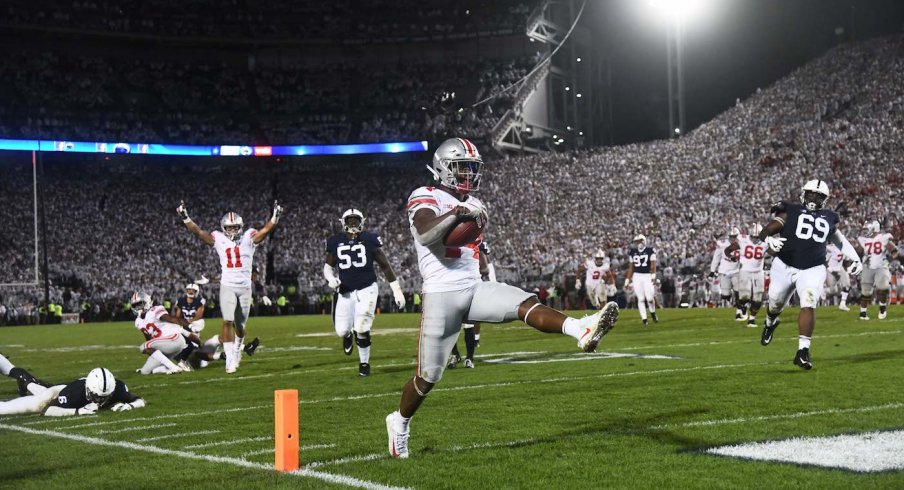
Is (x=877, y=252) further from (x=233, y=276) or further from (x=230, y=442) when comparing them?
(x=230, y=442)

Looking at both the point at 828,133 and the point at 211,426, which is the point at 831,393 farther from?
the point at 828,133

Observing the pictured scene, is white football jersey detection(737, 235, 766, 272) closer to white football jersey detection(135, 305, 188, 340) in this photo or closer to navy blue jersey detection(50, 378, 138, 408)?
white football jersey detection(135, 305, 188, 340)

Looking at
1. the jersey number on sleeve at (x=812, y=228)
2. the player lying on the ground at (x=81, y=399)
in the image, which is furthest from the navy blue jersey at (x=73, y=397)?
the jersey number on sleeve at (x=812, y=228)

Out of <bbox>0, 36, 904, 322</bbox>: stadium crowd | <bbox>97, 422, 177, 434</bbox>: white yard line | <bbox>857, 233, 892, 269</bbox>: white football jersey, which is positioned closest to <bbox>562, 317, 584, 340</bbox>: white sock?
<bbox>97, 422, 177, 434</bbox>: white yard line

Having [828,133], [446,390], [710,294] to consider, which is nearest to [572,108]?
[828,133]

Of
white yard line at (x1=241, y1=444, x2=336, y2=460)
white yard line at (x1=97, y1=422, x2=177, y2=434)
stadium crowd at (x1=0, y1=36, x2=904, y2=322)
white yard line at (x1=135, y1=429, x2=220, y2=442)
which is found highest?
stadium crowd at (x1=0, y1=36, x2=904, y2=322)

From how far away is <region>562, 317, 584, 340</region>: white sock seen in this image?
5.39 metres

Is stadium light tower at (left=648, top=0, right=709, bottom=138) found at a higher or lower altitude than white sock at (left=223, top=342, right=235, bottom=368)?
higher

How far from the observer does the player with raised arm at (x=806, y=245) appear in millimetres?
10227

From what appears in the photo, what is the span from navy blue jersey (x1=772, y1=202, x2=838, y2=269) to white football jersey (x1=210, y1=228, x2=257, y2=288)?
703cm

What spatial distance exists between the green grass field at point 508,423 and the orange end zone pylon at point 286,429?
3.6 inches

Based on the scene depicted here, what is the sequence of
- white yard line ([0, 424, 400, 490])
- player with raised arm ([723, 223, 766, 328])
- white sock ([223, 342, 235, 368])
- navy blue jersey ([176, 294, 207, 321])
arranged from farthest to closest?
player with raised arm ([723, 223, 766, 328]) → navy blue jersey ([176, 294, 207, 321]) → white sock ([223, 342, 235, 368]) → white yard line ([0, 424, 400, 490])

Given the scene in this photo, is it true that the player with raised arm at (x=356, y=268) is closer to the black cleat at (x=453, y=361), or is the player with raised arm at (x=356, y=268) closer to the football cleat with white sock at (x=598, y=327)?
the black cleat at (x=453, y=361)

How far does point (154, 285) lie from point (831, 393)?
120 feet
